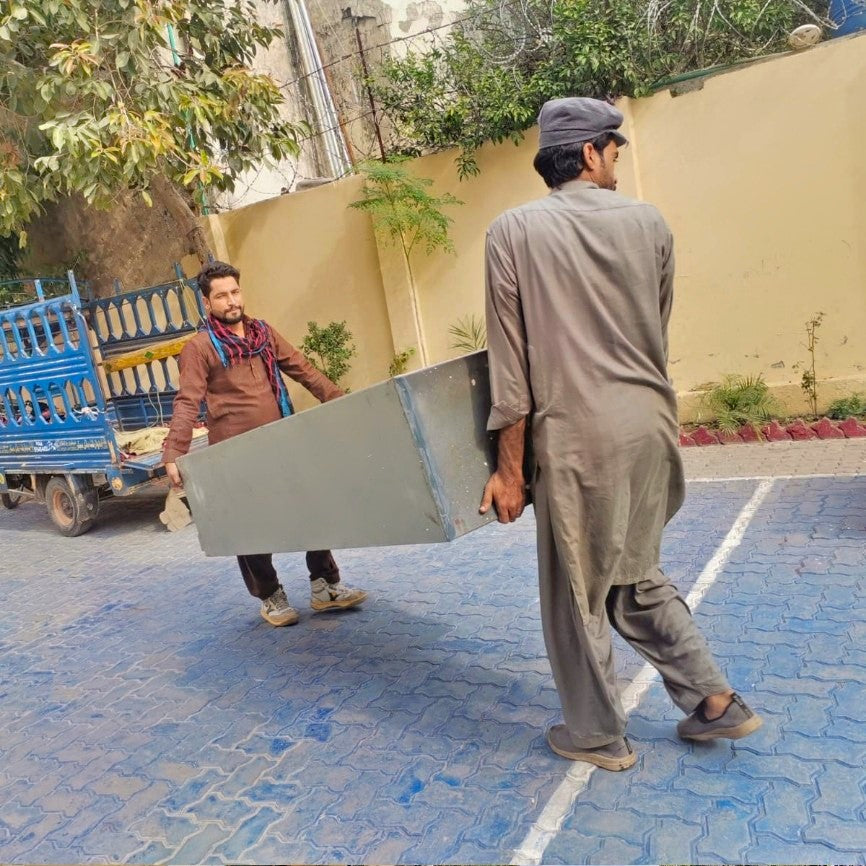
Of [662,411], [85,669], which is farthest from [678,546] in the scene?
[85,669]

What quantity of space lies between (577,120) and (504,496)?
1.09 m

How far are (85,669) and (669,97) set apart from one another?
5.93 metres

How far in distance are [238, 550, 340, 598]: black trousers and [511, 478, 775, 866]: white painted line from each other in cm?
164

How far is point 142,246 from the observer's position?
9.55 meters

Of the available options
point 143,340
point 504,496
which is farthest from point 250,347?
point 143,340

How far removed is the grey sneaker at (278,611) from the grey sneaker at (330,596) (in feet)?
0.42

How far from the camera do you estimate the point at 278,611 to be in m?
3.97

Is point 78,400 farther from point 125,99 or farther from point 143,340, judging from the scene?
point 125,99

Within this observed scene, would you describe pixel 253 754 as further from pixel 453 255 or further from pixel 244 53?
pixel 244 53

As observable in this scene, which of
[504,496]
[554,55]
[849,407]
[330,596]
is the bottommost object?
[849,407]

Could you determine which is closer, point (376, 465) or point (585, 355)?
point (585, 355)

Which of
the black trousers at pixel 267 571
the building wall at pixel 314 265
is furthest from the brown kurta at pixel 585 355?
the building wall at pixel 314 265

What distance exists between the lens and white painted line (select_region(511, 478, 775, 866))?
216cm

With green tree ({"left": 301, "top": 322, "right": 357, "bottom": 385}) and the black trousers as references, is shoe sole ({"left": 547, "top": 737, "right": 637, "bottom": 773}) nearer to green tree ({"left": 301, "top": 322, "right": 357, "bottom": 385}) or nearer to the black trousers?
the black trousers
